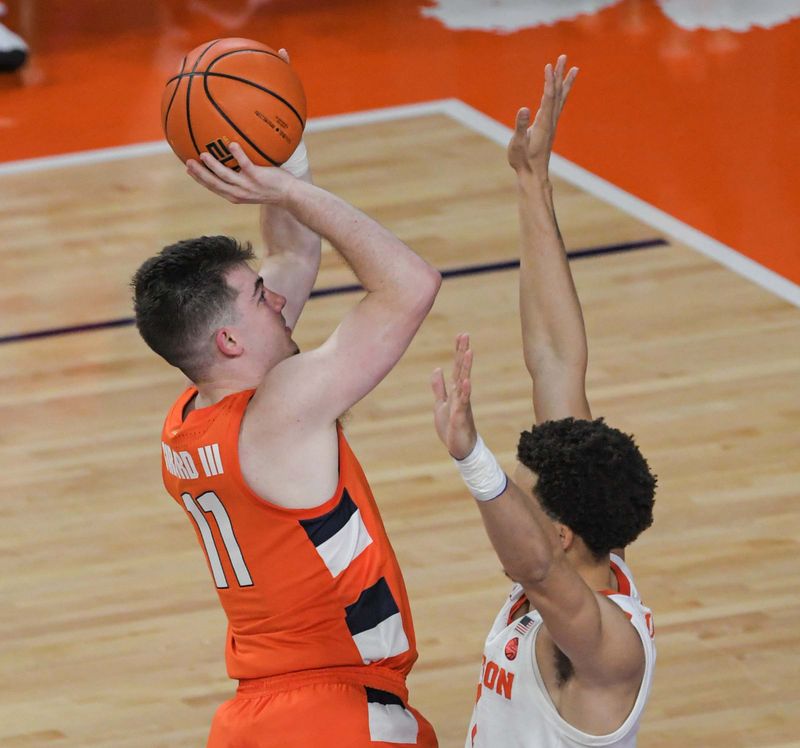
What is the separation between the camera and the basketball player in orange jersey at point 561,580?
2492 millimetres

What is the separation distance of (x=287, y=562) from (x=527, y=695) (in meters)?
0.54

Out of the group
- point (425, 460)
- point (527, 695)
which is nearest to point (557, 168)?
point (425, 460)

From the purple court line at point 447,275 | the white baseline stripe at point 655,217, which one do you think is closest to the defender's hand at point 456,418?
the white baseline stripe at point 655,217

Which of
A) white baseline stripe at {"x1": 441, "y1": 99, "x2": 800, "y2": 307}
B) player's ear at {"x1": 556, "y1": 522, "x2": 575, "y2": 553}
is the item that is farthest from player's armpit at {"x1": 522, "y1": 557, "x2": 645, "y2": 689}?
white baseline stripe at {"x1": 441, "y1": 99, "x2": 800, "y2": 307}

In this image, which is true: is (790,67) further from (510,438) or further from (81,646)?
(81,646)

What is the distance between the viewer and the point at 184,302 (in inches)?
116

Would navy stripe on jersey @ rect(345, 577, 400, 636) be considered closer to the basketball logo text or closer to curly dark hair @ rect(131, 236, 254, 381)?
curly dark hair @ rect(131, 236, 254, 381)

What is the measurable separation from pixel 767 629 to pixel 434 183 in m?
4.09

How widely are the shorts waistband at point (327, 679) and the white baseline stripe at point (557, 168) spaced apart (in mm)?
3827

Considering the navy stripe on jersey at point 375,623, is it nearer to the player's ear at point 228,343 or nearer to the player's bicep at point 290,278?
the player's ear at point 228,343

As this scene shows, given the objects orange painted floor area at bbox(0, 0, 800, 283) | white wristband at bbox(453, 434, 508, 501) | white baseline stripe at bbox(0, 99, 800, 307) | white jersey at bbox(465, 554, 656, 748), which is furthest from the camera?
orange painted floor area at bbox(0, 0, 800, 283)

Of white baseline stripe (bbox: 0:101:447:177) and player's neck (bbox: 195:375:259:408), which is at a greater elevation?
player's neck (bbox: 195:375:259:408)

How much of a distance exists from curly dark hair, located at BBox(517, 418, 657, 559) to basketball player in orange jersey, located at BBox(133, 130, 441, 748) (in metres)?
0.37

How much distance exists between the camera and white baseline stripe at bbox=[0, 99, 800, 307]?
673cm
